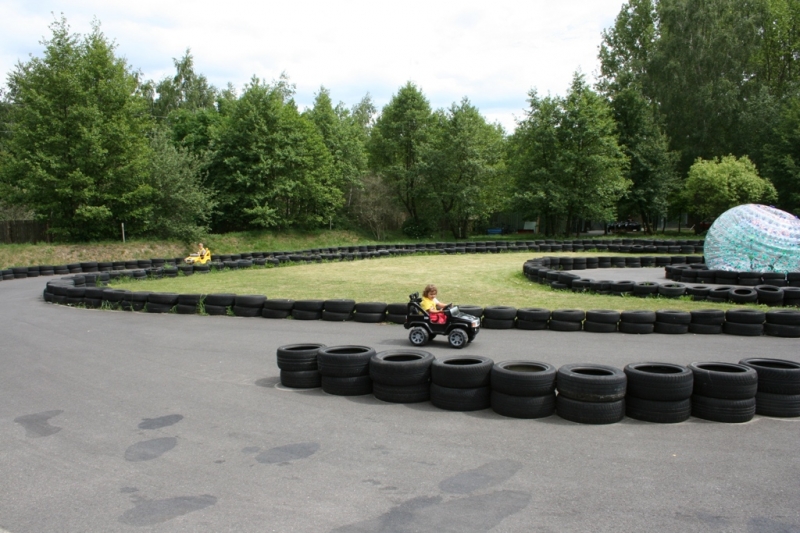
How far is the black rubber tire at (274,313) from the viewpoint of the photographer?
12.6 metres

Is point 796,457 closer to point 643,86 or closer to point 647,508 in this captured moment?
point 647,508

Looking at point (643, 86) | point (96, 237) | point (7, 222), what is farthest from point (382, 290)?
point (643, 86)

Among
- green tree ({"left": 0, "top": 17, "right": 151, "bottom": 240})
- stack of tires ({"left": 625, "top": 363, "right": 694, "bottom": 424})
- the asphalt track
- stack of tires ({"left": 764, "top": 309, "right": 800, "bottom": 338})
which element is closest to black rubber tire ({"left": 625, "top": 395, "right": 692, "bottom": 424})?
stack of tires ({"left": 625, "top": 363, "right": 694, "bottom": 424})

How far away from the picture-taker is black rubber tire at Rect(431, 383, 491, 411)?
246 inches

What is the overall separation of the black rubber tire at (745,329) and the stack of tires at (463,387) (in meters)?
5.82

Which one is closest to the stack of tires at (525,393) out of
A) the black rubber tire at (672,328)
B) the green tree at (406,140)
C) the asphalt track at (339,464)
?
the asphalt track at (339,464)

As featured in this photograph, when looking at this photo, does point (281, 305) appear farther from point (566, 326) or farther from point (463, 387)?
point (463, 387)

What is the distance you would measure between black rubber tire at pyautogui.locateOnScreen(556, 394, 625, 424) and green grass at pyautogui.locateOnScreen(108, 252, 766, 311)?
7.03 m

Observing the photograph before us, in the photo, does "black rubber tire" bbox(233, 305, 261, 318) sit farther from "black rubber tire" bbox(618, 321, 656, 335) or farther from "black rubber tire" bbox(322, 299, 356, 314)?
"black rubber tire" bbox(618, 321, 656, 335)

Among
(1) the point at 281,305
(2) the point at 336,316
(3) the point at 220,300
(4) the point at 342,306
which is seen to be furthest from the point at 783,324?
(3) the point at 220,300

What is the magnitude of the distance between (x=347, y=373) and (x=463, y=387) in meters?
1.50

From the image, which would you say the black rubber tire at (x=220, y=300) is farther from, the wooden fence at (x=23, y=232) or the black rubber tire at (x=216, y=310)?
the wooden fence at (x=23, y=232)

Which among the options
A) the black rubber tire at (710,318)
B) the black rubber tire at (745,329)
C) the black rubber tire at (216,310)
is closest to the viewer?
the black rubber tire at (745,329)

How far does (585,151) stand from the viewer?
40562mm
